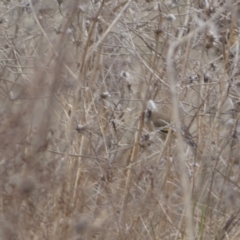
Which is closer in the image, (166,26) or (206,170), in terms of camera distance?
A: (206,170)

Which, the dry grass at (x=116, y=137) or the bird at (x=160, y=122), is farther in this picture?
the bird at (x=160, y=122)

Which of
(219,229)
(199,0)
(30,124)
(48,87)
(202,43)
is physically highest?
(199,0)

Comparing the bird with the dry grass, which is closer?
the dry grass

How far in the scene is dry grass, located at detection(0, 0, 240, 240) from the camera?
1.86 m

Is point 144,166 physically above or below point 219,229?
above

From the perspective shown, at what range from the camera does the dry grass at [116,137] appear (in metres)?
1.86

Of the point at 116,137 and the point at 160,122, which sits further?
the point at 160,122

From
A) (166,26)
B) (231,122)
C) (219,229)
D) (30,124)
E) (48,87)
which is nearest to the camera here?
(48,87)

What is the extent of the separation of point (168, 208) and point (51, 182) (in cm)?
64

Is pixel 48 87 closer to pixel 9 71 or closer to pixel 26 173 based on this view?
pixel 26 173

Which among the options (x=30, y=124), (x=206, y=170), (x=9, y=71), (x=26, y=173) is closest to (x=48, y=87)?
(x=30, y=124)

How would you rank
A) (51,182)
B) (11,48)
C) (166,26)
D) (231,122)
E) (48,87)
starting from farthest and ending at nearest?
(11,48)
(166,26)
(231,122)
(51,182)
(48,87)

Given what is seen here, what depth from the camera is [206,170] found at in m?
2.45

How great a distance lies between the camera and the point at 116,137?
268 cm
